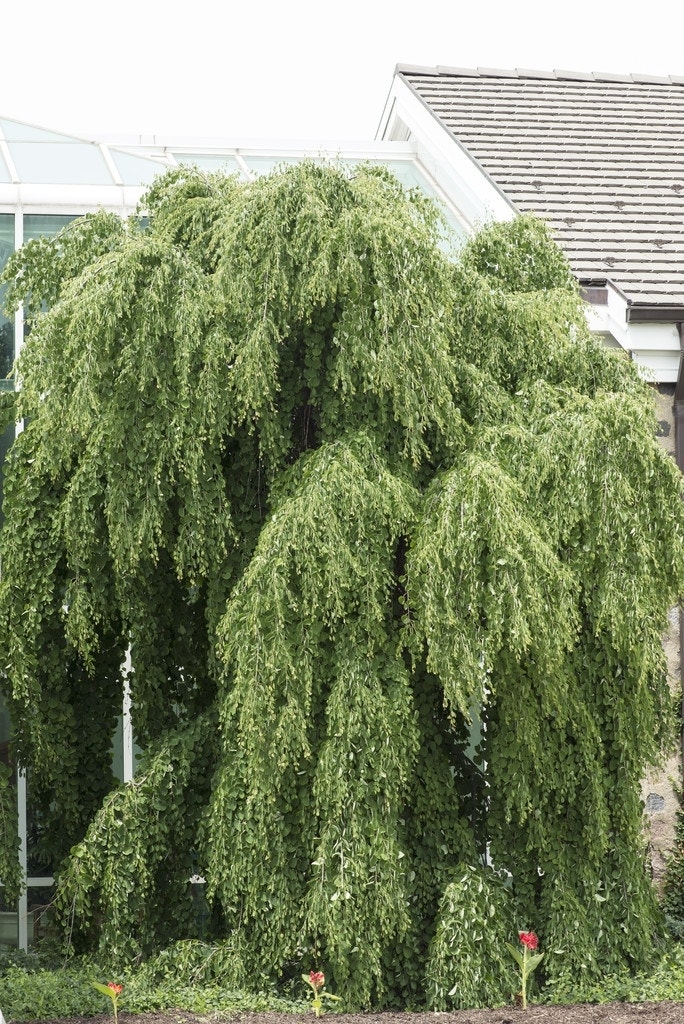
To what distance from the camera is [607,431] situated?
24.6 ft

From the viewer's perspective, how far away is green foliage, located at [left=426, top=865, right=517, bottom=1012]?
757 centimetres

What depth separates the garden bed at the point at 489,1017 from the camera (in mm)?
7102

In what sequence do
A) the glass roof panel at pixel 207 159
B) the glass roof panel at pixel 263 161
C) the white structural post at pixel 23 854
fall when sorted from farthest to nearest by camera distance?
the glass roof panel at pixel 207 159 → the glass roof panel at pixel 263 161 → the white structural post at pixel 23 854

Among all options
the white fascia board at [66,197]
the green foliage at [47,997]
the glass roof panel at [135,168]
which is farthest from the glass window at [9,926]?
the glass roof panel at [135,168]

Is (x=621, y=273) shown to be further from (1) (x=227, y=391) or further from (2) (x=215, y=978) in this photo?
(2) (x=215, y=978)

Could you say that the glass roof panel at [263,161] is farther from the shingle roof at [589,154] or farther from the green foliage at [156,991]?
the green foliage at [156,991]

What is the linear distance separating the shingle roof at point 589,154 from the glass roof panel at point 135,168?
3534 mm

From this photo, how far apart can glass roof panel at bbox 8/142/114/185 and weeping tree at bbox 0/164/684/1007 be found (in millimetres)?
2494

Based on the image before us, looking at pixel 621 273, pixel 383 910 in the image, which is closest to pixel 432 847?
pixel 383 910

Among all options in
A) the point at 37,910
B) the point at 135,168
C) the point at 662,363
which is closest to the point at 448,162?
the point at 135,168

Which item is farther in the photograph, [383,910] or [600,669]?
[600,669]

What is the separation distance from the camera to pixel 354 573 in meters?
7.41

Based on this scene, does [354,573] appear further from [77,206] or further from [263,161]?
[263,161]

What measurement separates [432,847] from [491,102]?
33.4ft
